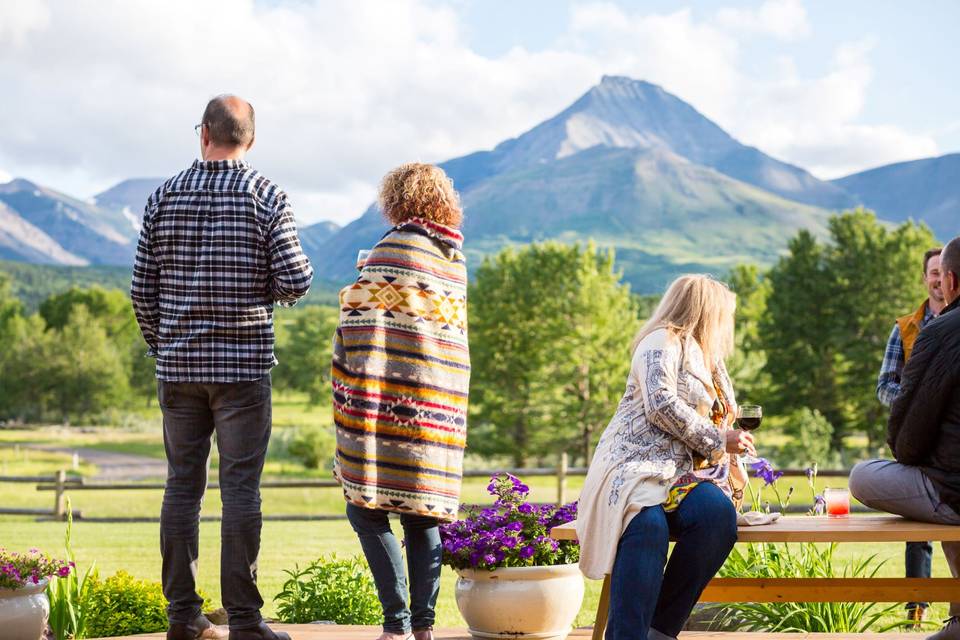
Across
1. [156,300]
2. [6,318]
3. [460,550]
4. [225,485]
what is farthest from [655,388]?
[6,318]

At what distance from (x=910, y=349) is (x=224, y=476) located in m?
3.45

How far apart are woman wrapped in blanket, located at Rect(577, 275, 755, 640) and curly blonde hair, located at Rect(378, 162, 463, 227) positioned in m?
0.86

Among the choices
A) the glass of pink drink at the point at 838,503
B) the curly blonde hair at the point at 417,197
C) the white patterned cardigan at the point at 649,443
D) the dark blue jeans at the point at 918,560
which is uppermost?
the curly blonde hair at the point at 417,197

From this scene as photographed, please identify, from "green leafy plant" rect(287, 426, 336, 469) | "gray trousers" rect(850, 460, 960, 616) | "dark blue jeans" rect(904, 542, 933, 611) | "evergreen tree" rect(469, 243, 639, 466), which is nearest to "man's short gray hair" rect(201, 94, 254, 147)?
"gray trousers" rect(850, 460, 960, 616)

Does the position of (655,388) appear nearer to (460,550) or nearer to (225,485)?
(460,550)

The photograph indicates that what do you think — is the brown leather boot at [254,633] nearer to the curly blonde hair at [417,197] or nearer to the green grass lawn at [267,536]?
the curly blonde hair at [417,197]

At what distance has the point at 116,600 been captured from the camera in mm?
5203

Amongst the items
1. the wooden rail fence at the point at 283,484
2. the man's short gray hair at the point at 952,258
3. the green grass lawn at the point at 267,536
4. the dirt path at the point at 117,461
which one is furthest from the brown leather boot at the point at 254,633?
the dirt path at the point at 117,461

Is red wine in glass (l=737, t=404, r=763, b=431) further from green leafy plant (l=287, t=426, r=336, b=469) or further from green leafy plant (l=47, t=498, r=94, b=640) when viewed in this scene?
green leafy plant (l=287, t=426, r=336, b=469)

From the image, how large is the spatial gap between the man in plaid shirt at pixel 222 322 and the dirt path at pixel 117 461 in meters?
35.2

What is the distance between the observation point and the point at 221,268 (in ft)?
12.9

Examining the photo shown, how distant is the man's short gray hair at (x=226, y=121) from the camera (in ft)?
13.1

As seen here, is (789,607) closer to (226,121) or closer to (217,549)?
(226,121)

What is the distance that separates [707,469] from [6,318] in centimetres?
7849
